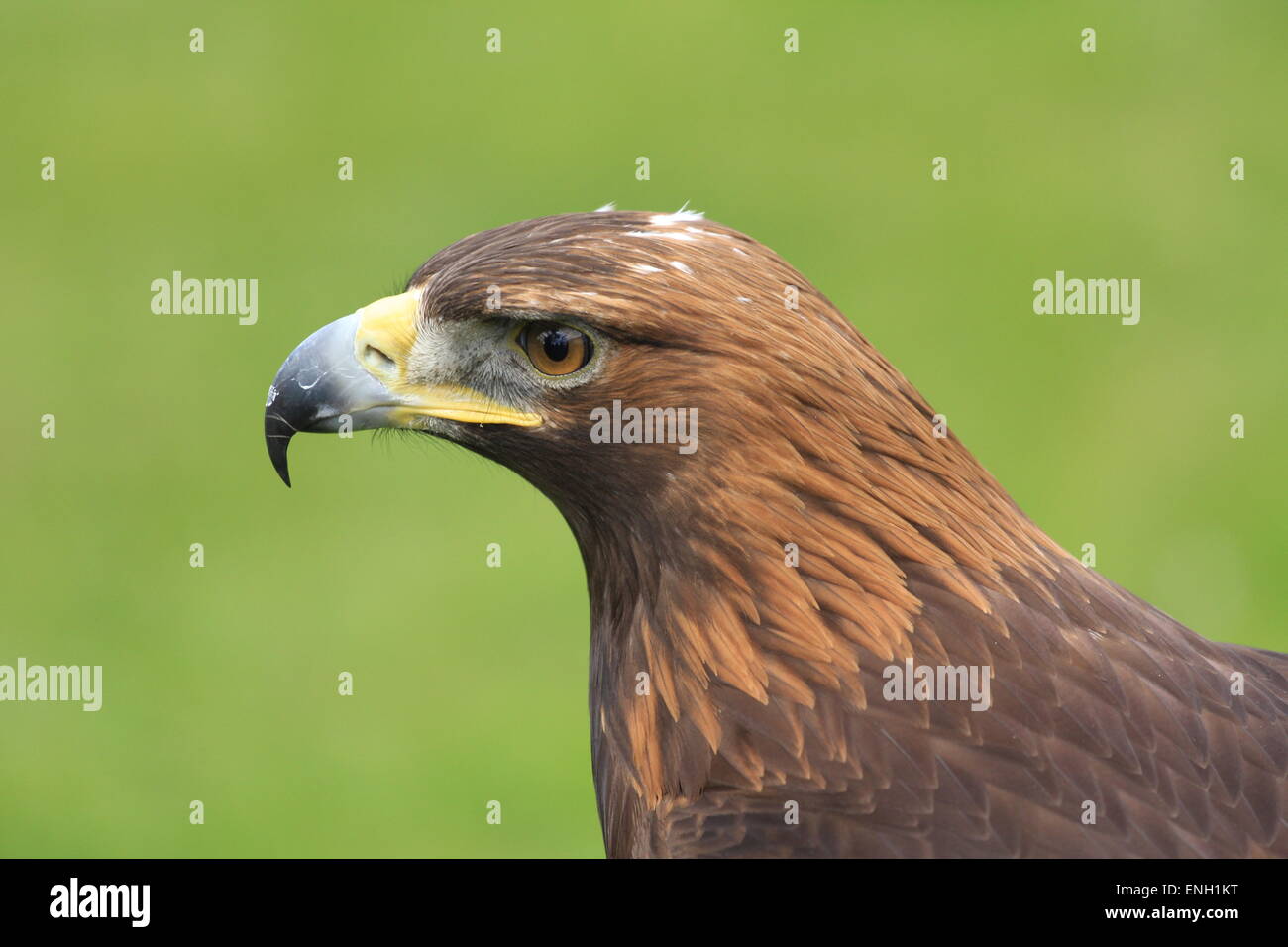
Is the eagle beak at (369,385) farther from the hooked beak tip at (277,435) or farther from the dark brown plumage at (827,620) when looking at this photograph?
the dark brown plumage at (827,620)

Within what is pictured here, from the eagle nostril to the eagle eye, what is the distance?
12.0 inches

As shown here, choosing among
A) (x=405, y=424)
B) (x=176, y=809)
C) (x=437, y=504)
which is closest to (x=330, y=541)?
(x=437, y=504)

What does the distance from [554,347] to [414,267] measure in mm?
6957

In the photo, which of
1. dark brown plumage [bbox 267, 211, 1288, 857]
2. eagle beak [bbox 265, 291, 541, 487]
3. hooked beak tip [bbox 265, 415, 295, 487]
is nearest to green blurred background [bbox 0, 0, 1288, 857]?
hooked beak tip [bbox 265, 415, 295, 487]

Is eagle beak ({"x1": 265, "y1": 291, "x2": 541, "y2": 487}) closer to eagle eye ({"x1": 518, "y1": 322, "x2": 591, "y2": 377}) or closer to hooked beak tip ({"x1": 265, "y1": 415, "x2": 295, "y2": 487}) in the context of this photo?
hooked beak tip ({"x1": 265, "y1": 415, "x2": 295, "y2": 487})

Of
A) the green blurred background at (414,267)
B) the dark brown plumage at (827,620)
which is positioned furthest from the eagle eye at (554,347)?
the green blurred background at (414,267)

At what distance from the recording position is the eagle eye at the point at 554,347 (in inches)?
130

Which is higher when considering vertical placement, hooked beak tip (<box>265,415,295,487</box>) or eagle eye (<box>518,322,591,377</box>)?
eagle eye (<box>518,322,591,377</box>)

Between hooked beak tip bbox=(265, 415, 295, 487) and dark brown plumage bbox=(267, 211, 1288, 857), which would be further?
hooked beak tip bbox=(265, 415, 295, 487)

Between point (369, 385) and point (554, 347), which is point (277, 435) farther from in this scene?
point (554, 347)

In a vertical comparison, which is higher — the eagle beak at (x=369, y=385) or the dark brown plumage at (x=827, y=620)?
the eagle beak at (x=369, y=385)

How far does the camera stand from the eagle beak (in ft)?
11.4

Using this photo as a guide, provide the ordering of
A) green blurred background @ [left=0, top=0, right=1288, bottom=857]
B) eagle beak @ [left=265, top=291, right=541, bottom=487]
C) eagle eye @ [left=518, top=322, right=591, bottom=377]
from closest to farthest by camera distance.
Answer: eagle eye @ [left=518, top=322, right=591, bottom=377]
eagle beak @ [left=265, top=291, right=541, bottom=487]
green blurred background @ [left=0, top=0, right=1288, bottom=857]

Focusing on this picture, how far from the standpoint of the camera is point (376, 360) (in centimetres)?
349
